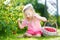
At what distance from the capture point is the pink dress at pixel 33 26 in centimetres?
209

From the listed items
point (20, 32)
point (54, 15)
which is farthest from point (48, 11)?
point (20, 32)

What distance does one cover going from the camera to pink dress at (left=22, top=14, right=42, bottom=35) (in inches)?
82.2

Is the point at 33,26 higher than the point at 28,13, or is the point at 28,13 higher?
the point at 28,13

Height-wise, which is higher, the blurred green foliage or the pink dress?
the blurred green foliage

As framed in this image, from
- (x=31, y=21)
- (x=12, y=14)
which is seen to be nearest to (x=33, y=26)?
(x=31, y=21)

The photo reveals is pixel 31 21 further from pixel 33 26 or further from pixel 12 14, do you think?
pixel 12 14

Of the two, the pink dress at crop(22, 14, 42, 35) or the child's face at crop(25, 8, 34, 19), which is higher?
the child's face at crop(25, 8, 34, 19)

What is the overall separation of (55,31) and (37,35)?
0.17 m

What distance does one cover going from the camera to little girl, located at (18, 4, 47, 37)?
2.08 m

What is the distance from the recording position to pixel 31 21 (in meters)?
2.10

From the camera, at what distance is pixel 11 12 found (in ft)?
6.77

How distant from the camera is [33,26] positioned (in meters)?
2.10

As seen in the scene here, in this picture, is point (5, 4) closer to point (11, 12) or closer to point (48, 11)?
point (11, 12)

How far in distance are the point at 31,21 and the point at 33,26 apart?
5cm
